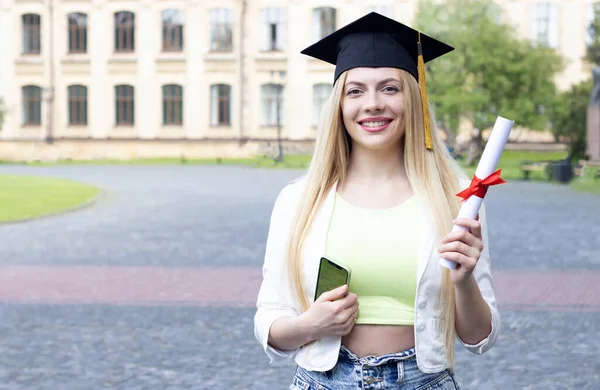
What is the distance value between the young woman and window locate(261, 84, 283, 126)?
54.9m

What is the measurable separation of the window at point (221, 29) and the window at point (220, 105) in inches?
89.8

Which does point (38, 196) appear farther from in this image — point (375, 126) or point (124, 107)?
point (124, 107)

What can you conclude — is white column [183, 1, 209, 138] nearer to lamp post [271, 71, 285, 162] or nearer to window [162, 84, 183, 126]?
window [162, 84, 183, 126]

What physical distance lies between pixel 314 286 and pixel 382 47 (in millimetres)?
689

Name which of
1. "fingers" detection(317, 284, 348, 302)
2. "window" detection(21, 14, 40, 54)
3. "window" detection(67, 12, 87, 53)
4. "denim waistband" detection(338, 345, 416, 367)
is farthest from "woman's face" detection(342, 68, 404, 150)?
"window" detection(21, 14, 40, 54)

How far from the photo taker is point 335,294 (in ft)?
8.47

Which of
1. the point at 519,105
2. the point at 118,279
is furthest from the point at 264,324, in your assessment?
the point at 519,105

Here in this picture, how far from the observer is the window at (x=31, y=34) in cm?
6016

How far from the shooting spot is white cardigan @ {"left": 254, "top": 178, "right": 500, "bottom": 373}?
2.66 meters

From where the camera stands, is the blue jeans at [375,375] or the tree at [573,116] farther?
the tree at [573,116]

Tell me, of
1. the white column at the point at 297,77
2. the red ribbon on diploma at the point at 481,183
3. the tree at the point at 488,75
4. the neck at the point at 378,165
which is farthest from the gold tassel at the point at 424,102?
the white column at the point at 297,77

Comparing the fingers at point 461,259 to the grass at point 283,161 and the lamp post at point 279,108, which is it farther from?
the lamp post at point 279,108

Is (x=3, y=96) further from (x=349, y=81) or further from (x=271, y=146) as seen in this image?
(x=349, y=81)

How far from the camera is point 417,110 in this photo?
2.80 metres
